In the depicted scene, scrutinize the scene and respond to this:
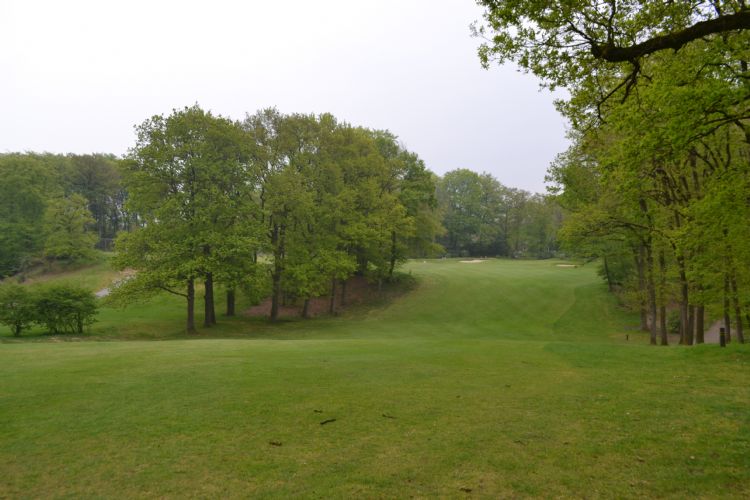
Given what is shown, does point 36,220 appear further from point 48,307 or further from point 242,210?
point 242,210

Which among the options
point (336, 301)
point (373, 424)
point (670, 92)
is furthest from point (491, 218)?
point (373, 424)

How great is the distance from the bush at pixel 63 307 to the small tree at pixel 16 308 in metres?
0.36

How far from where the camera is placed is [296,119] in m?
35.1

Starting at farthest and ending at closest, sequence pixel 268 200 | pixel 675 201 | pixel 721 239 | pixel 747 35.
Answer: pixel 268 200 < pixel 675 201 < pixel 721 239 < pixel 747 35

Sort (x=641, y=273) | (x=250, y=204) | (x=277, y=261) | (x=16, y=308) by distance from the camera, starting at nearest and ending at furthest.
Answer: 1. (x=16, y=308)
2. (x=641, y=273)
3. (x=250, y=204)
4. (x=277, y=261)

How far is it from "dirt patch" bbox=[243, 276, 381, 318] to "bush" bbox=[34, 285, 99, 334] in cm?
1398

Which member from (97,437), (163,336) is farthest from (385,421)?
(163,336)

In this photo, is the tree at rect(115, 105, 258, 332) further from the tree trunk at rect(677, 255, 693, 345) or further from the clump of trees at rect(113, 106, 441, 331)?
the tree trunk at rect(677, 255, 693, 345)

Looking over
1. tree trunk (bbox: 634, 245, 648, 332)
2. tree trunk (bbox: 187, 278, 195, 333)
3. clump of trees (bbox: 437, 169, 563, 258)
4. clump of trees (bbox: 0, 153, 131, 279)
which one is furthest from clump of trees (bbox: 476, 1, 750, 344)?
clump of trees (bbox: 437, 169, 563, 258)

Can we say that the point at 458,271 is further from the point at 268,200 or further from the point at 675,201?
the point at 675,201

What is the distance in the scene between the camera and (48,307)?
79.9 ft

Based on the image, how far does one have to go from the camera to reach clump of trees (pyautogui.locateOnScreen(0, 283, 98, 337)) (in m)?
23.5

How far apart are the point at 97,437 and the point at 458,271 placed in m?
51.4

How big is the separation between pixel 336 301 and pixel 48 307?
79.8ft
